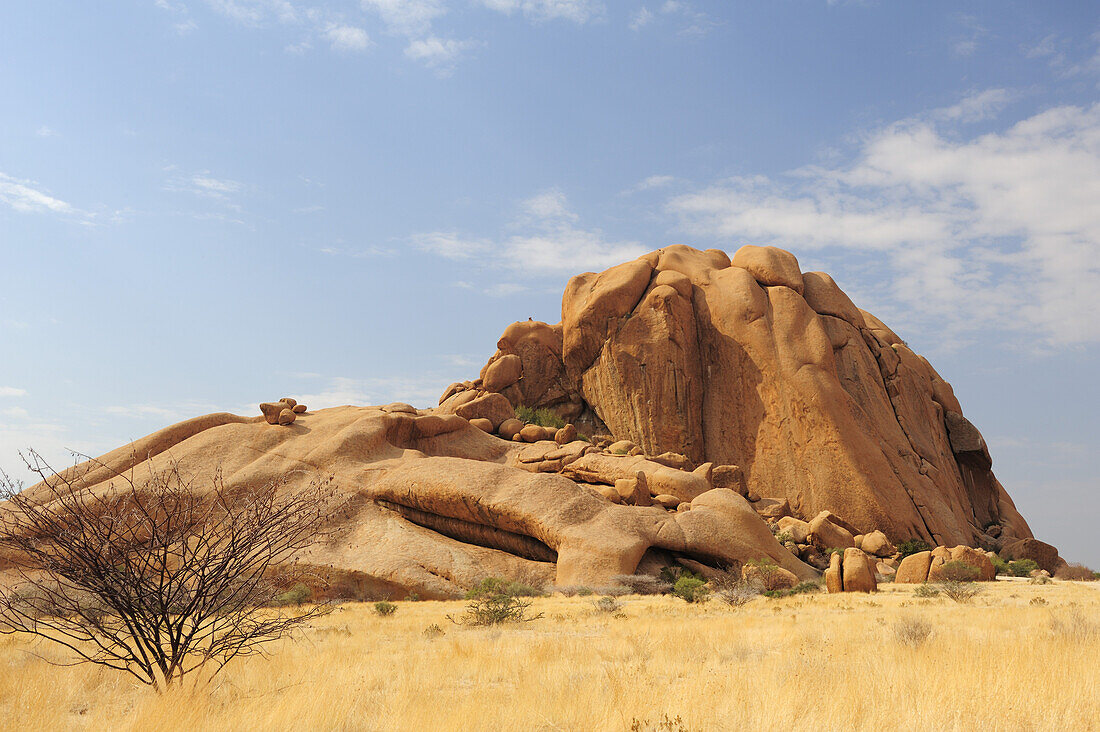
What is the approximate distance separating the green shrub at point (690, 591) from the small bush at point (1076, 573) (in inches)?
862

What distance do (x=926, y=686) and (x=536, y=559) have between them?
21.0 metres

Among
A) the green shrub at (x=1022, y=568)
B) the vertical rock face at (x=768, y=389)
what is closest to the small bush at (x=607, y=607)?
the vertical rock face at (x=768, y=389)

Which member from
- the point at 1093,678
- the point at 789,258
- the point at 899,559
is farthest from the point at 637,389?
the point at 1093,678

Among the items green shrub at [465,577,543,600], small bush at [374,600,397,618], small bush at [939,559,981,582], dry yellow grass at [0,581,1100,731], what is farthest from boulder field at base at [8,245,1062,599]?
dry yellow grass at [0,581,1100,731]

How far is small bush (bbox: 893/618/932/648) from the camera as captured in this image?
9.93 meters

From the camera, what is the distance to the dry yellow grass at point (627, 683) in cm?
600

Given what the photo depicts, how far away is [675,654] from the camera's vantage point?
1013cm

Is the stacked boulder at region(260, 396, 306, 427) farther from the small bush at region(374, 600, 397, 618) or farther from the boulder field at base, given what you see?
the small bush at region(374, 600, 397, 618)

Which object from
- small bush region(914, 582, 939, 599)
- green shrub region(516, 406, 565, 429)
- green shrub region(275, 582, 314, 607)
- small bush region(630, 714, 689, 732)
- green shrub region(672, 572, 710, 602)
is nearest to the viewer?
small bush region(630, 714, 689, 732)

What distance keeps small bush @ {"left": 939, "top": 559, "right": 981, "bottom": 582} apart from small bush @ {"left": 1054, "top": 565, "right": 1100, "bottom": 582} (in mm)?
11297

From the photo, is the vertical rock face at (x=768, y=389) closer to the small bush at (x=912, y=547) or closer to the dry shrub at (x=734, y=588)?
the small bush at (x=912, y=547)

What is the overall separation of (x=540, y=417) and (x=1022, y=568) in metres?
25.6

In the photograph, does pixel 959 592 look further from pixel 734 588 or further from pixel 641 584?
pixel 641 584

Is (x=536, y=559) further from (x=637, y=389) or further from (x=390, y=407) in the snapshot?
(x=637, y=389)
